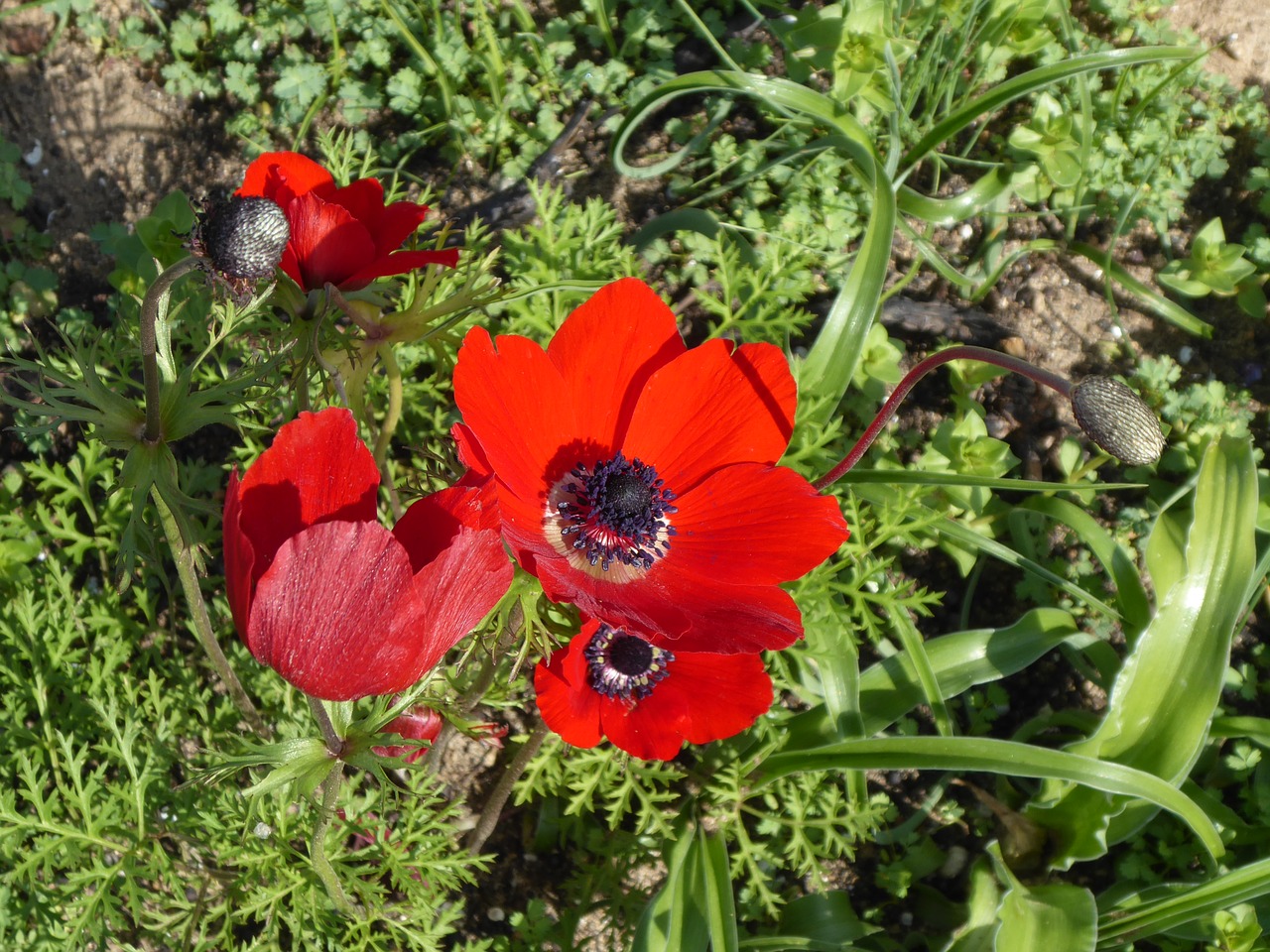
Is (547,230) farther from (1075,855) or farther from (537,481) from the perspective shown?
(1075,855)

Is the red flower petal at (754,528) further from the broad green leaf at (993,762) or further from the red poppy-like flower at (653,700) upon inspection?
the broad green leaf at (993,762)

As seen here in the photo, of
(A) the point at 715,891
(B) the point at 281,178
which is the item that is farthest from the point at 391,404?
(A) the point at 715,891

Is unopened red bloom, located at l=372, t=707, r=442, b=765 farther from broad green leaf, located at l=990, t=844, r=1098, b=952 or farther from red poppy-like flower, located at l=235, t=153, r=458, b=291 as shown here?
broad green leaf, located at l=990, t=844, r=1098, b=952

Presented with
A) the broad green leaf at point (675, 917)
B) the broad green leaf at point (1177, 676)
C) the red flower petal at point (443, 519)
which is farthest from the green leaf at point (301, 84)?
the broad green leaf at point (1177, 676)

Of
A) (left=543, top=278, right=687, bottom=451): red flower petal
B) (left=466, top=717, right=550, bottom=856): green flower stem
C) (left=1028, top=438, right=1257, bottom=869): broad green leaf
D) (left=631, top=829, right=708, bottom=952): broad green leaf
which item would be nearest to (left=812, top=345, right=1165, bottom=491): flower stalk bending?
(left=543, top=278, right=687, bottom=451): red flower petal

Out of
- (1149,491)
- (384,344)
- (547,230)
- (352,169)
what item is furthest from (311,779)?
(1149,491)
